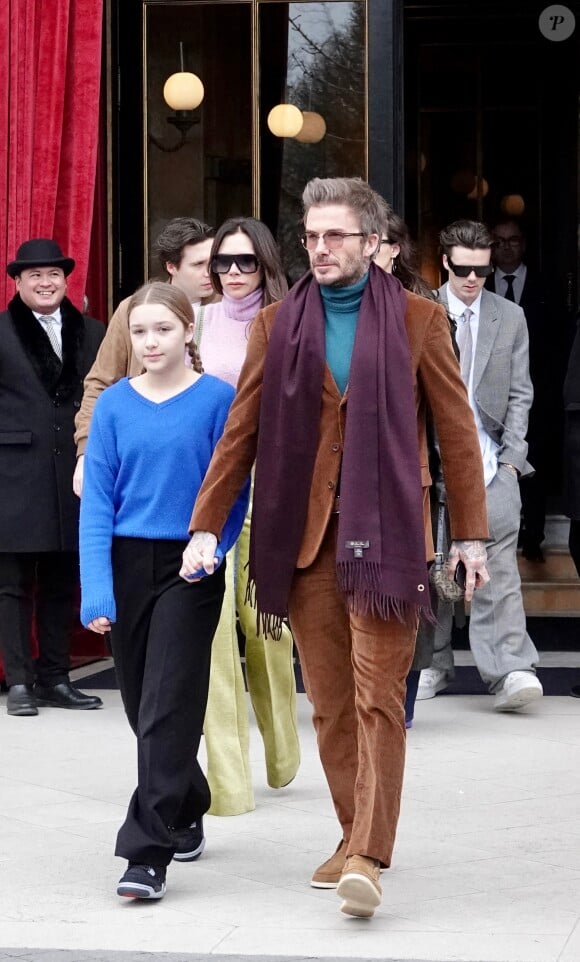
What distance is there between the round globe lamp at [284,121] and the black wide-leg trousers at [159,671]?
4572 millimetres

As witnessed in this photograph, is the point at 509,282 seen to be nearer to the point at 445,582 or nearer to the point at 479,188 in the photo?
the point at 479,188

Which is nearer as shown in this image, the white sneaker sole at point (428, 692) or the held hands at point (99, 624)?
the held hands at point (99, 624)

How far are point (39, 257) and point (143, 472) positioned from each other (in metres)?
3.15

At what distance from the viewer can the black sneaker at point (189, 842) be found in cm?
508

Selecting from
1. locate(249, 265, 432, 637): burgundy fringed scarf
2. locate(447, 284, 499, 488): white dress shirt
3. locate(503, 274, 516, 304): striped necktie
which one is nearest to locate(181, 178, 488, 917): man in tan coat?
locate(249, 265, 432, 637): burgundy fringed scarf

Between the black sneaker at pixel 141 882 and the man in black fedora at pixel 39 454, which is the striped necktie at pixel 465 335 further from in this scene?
the black sneaker at pixel 141 882

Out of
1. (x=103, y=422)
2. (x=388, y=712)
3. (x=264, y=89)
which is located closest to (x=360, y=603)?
(x=388, y=712)

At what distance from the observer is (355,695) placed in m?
4.65

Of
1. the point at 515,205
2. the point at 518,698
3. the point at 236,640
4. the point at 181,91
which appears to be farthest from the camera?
the point at 515,205

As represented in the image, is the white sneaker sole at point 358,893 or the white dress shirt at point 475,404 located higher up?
the white dress shirt at point 475,404

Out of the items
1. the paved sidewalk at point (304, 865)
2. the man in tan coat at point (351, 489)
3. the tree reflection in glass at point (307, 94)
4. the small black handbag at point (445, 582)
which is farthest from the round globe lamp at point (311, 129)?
the man in tan coat at point (351, 489)

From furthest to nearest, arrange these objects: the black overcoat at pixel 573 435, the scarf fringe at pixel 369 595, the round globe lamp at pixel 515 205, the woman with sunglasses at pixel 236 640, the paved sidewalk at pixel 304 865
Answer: the round globe lamp at pixel 515 205 < the black overcoat at pixel 573 435 < the woman with sunglasses at pixel 236 640 < the scarf fringe at pixel 369 595 < the paved sidewalk at pixel 304 865

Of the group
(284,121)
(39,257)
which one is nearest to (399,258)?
(39,257)

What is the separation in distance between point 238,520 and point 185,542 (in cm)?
16
